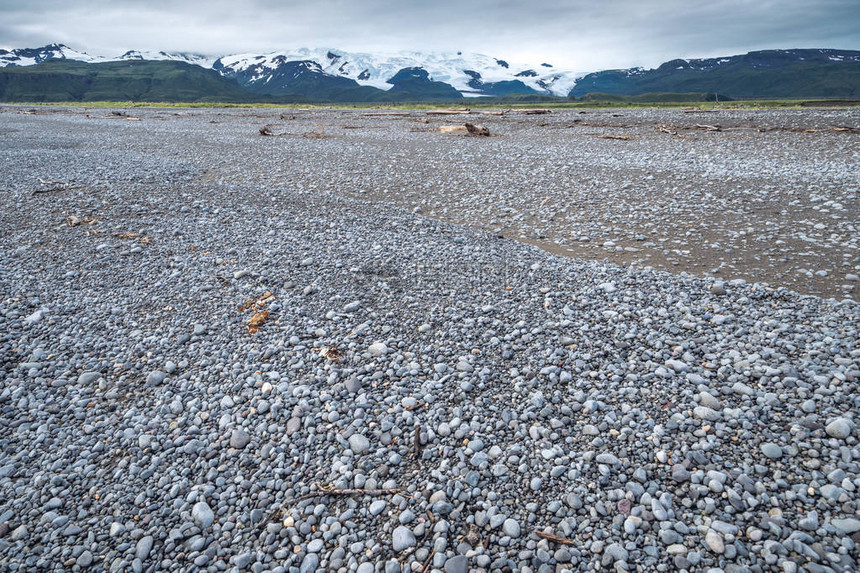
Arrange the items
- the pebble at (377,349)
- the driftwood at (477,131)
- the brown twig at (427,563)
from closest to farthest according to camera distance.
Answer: the brown twig at (427,563)
the pebble at (377,349)
the driftwood at (477,131)

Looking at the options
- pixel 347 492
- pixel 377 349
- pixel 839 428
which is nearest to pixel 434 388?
pixel 377 349

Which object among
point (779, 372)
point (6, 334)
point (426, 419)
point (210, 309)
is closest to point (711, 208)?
point (779, 372)

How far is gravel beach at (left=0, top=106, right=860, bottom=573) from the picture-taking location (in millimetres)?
4039

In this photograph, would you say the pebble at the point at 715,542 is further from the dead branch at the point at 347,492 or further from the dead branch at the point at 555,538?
the dead branch at the point at 347,492

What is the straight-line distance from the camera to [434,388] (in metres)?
5.84

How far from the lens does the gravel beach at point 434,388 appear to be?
4.04 meters

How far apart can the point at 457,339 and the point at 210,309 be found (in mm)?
4515

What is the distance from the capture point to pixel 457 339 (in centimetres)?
685

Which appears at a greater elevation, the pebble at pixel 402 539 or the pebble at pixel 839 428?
the pebble at pixel 839 428

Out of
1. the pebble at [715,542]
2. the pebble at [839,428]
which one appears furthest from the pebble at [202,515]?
the pebble at [839,428]

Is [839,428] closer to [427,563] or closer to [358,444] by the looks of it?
[427,563]

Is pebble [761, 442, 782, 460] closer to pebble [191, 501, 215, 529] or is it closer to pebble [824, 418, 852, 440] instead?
pebble [824, 418, 852, 440]

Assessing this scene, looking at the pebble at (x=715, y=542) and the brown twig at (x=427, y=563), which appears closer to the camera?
the pebble at (x=715, y=542)

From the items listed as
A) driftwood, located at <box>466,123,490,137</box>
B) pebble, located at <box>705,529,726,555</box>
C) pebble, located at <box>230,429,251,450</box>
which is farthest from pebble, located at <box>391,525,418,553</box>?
driftwood, located at <box>466,123,490,137</box>
